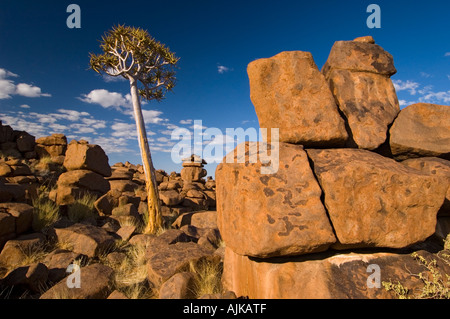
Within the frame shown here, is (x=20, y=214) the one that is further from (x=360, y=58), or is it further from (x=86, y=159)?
(x=360, y=58)

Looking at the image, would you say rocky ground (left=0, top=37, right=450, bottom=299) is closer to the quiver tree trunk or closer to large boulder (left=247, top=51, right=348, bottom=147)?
large boulder (left=247, top=51, right=348, bottom=147)

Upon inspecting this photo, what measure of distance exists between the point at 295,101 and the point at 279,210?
141 cm

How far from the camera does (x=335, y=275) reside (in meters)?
2.41

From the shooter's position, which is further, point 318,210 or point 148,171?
point 148,171

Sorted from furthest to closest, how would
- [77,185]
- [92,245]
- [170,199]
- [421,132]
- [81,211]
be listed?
1. [170,199]
2. [77,185]
3. [81,211]
4. [92,245]
5. [421,132]

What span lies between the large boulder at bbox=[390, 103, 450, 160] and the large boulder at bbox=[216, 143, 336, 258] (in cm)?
166

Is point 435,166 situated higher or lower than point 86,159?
lower

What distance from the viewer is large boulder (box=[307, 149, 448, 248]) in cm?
248

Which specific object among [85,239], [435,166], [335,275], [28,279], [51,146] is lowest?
[28,279]

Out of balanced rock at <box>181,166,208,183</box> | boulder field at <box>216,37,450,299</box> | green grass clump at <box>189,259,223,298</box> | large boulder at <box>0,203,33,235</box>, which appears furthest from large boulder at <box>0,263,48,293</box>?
balanced rock at <box>181,166,208,183</box>

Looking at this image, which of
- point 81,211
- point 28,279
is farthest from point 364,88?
point 81,211

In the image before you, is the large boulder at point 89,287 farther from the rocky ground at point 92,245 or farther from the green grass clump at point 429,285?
the green grass clump at point 429,285

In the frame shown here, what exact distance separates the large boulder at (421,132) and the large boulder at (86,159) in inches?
387

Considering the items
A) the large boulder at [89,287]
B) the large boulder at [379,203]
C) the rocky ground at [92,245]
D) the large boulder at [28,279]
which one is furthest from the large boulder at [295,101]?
the large boulder at [28,279]
